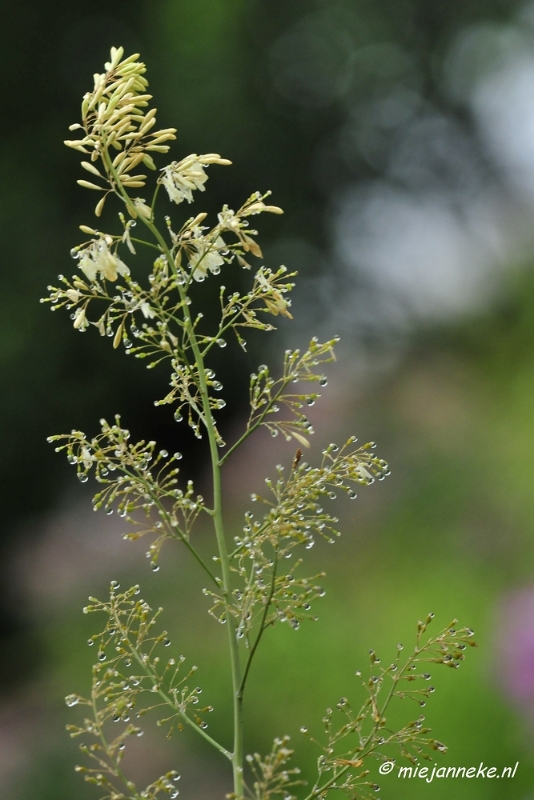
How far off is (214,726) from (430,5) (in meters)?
2.61

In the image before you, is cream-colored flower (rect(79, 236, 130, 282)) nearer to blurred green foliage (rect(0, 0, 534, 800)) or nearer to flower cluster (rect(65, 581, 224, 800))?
flower cluster (rect(65, 581, 224, 800))

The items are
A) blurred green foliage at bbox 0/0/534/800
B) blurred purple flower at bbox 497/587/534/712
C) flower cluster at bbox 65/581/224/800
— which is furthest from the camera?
blurred green foliage at bbox 0/0/534/800

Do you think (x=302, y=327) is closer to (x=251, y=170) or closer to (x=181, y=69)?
(x=251, y=170)

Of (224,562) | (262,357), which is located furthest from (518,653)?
(262,357)

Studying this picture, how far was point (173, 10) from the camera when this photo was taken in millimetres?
2912

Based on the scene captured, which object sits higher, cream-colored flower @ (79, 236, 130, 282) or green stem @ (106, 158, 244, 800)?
cream-colored flower @ (79, 236, 130, 282)

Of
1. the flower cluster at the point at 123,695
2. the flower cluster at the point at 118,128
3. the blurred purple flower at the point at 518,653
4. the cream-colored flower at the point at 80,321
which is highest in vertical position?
the flower cluster at the point at 118,128

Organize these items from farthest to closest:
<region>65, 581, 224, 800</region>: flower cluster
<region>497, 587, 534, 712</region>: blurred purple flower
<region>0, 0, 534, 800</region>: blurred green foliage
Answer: <region>0, 0, 534, 800</region>: blurred green foliage
<region>497, 587, 534, 712</region>: blurred purple flower
<region>65, 581, 224, 800</region>: flower cluster

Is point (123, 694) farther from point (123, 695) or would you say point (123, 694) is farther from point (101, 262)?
point (101, 262)

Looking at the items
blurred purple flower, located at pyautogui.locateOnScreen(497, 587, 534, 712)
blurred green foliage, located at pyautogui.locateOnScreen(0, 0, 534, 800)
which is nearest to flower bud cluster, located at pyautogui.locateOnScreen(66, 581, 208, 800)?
blurred purple flower, located at pyautogui.locateOnScreen(497, 587, 534, 712)

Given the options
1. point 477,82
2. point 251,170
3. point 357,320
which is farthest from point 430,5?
point 357,320

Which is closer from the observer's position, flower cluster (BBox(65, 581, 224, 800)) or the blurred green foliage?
flower cluster (BBox(65, 581, 224, 800))

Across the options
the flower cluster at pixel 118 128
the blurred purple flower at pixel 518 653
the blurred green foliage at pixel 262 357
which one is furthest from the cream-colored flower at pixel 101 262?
the blurred green foliage at pixel 262 357

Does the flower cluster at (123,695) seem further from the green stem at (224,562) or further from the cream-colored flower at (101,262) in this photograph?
the cream-colored flower at (101,262)
